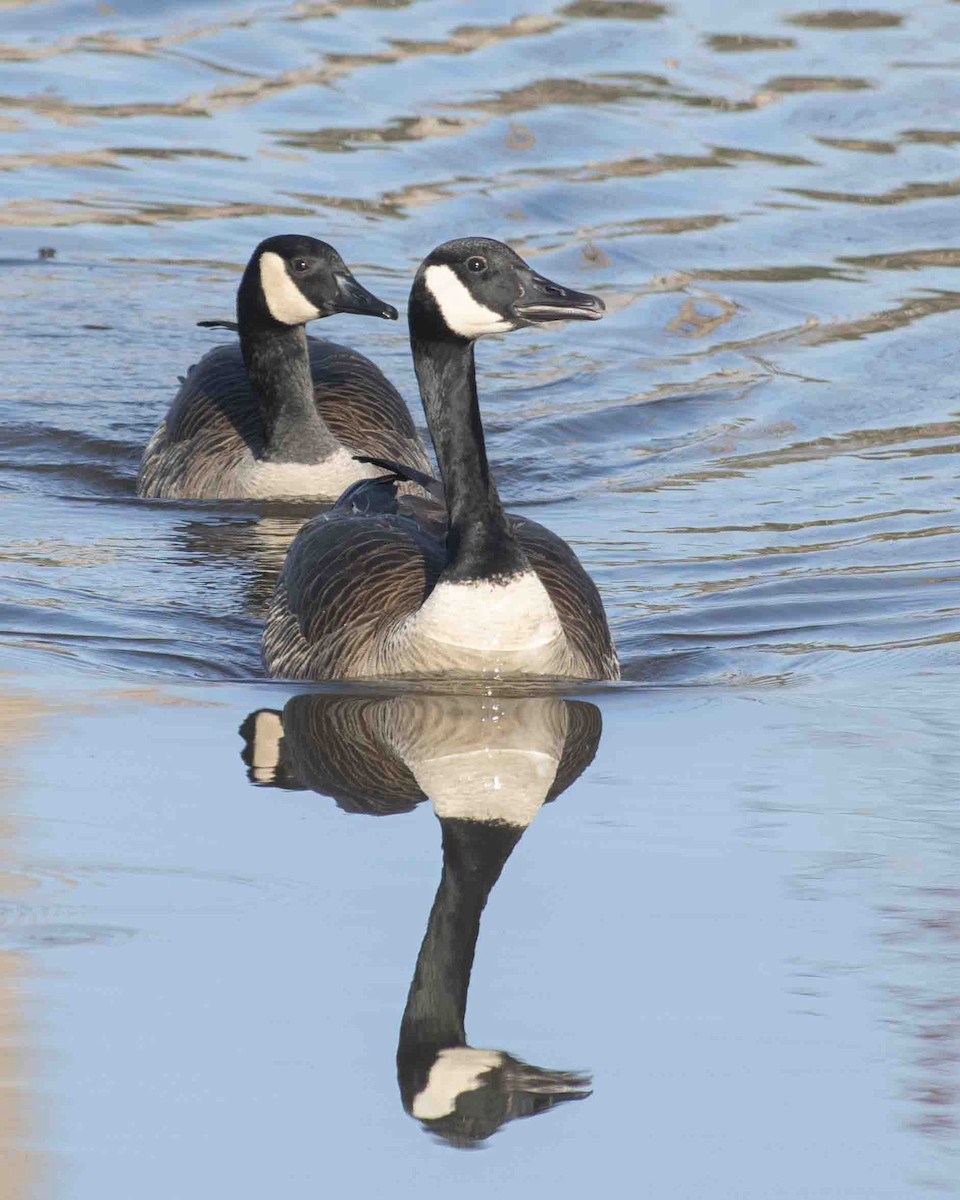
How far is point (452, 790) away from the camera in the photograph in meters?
7.70

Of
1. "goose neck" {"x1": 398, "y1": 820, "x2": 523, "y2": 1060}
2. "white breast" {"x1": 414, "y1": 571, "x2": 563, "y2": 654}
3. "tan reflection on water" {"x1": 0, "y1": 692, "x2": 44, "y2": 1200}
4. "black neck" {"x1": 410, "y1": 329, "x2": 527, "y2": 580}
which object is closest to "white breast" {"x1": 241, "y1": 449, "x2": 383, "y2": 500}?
"black neck" {"x1": 410, "y1": 329, "x2": 527, "y2": 580}

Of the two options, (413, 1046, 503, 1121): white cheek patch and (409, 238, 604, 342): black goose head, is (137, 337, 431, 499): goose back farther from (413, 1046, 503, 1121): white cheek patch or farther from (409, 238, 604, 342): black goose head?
(413, 1046, 503, 1121): white cheek patch

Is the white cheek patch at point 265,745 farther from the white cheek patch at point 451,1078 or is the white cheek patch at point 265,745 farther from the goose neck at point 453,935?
the white cheek patch at point 451,1078

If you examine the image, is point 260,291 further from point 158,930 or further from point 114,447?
point 158,930

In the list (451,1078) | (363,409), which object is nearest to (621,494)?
(363,409)

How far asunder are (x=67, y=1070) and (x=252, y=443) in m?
8.23

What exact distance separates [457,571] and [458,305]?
3.26 feet

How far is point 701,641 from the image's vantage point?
10039mm

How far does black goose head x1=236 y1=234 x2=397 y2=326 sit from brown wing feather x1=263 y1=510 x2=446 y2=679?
11.5ft

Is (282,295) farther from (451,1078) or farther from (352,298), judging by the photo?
(451,1078)

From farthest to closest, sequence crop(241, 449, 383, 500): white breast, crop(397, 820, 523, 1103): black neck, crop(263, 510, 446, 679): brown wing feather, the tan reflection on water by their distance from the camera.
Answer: crop(241, 449, 383, 500): white breast, crop(263, 510, 446, 679): brown wing feather, crop(397, 820, 523, 1103): black neck, the tan reflection on water

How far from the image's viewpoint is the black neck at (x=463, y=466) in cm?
881

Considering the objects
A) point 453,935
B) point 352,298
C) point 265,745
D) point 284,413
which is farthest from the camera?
point 284,413

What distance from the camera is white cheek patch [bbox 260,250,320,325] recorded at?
13.1m
